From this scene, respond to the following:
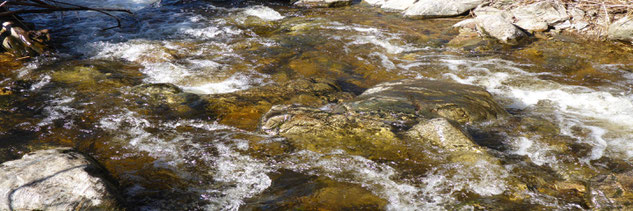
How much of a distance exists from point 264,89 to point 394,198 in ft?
9.42

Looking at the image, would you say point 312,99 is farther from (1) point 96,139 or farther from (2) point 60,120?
(2) point 60,120

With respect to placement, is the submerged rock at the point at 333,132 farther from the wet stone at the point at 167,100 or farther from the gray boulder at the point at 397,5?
the gray boulder at the point at 397,5

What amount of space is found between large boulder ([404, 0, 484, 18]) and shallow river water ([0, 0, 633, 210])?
0.39 m

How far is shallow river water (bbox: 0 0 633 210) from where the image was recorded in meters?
3.26

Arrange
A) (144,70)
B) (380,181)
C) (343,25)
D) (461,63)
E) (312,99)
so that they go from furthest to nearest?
(343,25) < (461,63) < (144,70) < (312,99) < (380,181)

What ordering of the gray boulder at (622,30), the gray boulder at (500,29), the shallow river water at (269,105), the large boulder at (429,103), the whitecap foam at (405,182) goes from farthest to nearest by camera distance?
the gray boulder at (500,29) → the gray boulder at (622,30) → the large boulder at (429,103) → the shallow river water at (269,105) → the whitecap foam at (405,182)

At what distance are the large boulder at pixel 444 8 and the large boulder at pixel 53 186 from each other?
891 centimetres

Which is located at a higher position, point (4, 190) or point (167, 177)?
point (4, 190)

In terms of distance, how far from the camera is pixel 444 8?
10.0m

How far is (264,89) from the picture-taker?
5.50 m

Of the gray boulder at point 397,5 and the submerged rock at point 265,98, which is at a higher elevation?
the submerged rock at point 265,98

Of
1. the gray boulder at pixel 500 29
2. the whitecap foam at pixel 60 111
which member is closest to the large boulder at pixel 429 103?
the whitecap foam at pixel 60 111

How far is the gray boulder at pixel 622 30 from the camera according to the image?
7707 mm

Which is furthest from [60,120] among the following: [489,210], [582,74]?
[582,74]
